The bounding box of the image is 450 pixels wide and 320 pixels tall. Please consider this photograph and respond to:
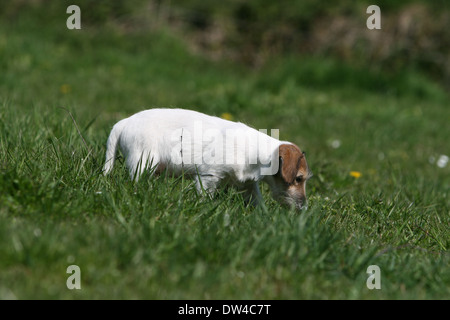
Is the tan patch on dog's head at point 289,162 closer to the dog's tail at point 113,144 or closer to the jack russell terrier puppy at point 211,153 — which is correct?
the jack russell terrier puppy at point 211,153

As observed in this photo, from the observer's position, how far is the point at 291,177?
3604 mm

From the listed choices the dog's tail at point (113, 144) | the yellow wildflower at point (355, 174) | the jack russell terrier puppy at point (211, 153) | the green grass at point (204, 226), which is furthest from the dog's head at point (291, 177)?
the yellow wildflower at point (355, 174)

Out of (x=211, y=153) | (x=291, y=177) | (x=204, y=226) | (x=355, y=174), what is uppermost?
(x=211, y=153)

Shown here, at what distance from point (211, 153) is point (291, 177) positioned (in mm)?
496

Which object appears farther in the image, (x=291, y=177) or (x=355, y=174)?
(x=355, y=174)

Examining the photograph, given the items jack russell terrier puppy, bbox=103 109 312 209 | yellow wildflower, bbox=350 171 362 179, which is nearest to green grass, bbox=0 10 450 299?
yellow wildflower, bbox=350 171 362 179

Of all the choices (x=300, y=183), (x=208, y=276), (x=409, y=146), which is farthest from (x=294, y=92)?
(x=208, y=276)

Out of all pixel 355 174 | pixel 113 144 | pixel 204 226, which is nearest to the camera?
pixel 204 226

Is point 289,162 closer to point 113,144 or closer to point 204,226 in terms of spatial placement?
point 204,226

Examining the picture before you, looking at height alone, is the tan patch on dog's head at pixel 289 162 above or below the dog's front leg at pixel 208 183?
above

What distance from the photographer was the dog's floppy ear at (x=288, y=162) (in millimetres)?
3578

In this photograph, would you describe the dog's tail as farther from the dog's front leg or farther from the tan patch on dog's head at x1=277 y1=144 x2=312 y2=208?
the tan patch on dog's head at x1=277 y1=144 x2=312 y2=208

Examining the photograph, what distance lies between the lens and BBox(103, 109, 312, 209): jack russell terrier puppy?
12.0 feet

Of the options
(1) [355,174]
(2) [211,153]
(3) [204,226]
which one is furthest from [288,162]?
(1) [355,174]
